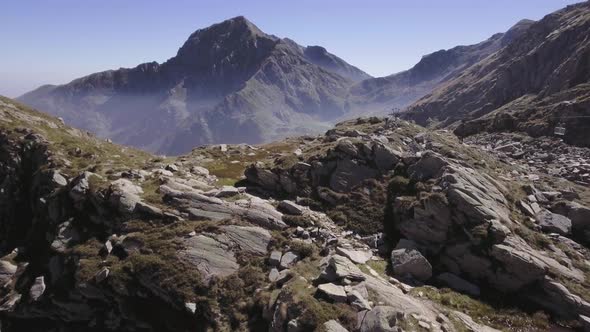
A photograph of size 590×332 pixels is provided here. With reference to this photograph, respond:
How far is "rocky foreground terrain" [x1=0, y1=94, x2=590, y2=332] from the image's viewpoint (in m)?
23.0

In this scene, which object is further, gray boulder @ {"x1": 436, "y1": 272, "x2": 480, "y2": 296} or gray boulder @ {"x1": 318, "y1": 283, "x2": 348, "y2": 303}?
gray boulder @ {"x1": 436, "y1": 272, "x2": 480, "y2": 296}

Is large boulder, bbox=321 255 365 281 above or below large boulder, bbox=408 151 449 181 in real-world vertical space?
below

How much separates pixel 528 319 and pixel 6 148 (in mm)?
64946

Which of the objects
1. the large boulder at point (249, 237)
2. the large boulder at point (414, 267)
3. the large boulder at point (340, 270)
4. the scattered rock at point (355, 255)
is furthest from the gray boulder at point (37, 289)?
the large boulder at point (414, 267)

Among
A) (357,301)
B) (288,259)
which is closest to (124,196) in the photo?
(288,259)

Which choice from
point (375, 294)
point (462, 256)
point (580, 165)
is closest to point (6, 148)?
point (375, 294)

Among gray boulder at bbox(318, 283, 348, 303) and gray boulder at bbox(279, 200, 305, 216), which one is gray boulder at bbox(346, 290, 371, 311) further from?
gray boulder at bbox(279, 200, 305, 216)

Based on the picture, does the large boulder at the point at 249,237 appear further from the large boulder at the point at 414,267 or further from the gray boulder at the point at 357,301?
the large boulder at the point at 414,267

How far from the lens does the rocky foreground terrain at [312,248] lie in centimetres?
2302

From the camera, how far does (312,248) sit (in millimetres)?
27438

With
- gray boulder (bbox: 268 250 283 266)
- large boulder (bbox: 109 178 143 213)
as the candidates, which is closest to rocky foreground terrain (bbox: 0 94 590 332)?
gray boulder (bbox: 268 250 283 266)

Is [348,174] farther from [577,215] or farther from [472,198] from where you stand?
[577,215]

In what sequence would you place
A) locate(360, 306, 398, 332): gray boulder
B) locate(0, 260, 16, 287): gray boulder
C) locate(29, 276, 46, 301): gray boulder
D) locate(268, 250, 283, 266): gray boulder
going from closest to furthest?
locate(360, 306, 398, 332): gray boulder
locate(268, 250, 283, 266): gray boulder
locate(29, 276, 46, 301): gray boulder
locate(0, 260, 16, 287): gray boulder

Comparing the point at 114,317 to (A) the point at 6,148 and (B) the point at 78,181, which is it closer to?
(B) the point at 78,181
